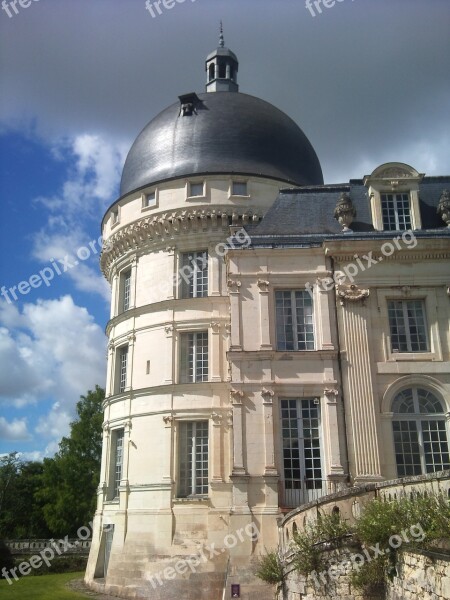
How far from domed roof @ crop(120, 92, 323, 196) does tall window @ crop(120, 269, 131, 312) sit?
3730 millimetres

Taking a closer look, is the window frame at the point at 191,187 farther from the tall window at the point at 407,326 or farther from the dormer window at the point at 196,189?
the tall window at the point at 407,326

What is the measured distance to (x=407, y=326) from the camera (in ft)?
59.3

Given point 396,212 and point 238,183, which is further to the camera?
point 238,183

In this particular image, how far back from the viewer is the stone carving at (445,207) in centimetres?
1895

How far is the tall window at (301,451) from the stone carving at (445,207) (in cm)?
711

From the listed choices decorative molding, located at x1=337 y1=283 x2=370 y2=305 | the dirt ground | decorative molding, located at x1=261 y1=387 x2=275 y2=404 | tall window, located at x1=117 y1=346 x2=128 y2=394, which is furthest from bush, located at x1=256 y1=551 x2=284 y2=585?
tall window, located at x1=117 y1=346 x2=128 y2=394

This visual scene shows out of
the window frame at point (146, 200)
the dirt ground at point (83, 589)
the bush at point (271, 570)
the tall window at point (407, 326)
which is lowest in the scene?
the dirt ground at point (83, 589)

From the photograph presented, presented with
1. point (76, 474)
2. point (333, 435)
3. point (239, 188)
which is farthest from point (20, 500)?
point (333, 435)

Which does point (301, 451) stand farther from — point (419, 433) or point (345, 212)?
point (345, 212)

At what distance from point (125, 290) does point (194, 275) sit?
3779 millimetres

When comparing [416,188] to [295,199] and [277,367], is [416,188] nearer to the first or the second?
[295,199]

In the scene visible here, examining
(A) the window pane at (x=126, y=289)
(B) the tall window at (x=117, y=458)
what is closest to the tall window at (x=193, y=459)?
(B) the tall window at (x=117, y=458)

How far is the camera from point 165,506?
20516 millimetres

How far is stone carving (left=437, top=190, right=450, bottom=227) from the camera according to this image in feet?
62.2
